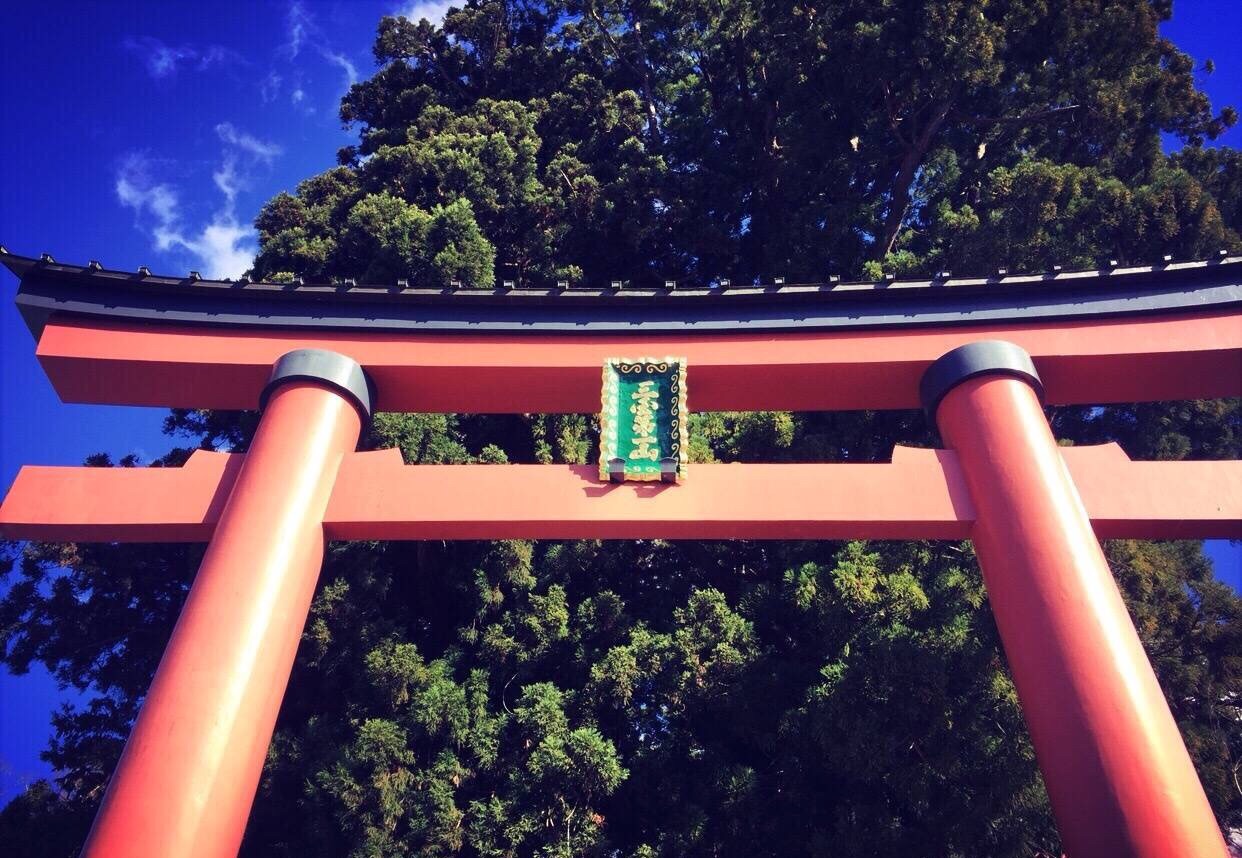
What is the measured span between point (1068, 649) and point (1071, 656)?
40 mm

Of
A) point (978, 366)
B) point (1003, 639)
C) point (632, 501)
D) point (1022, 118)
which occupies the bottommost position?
point (1003, 639)

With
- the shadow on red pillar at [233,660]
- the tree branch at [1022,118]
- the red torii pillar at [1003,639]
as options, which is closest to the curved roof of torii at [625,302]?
the red torii pillar at [1003,639]

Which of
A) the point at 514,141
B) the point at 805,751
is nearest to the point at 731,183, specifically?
the point at 514,141

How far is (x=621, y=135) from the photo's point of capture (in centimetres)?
1391

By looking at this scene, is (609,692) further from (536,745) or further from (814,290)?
(814,290)

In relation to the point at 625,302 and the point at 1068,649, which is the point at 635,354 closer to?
the point at 625,302

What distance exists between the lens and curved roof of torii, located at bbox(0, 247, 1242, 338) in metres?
5.82

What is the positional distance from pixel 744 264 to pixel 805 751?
7.97 metres

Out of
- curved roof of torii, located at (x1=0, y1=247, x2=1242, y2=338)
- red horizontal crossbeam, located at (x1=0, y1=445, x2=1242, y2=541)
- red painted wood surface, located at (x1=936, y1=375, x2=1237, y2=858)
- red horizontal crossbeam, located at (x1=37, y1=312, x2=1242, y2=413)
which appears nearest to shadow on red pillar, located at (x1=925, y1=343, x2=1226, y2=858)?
red painted wood surface, located at (x1=936, y1=375, x2=1237, y2=858)

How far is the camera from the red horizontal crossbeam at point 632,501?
17.1 ft

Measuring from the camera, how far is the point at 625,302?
6297 millimetres

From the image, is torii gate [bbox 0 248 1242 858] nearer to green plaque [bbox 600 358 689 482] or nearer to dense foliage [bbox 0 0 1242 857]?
green plaque [bbox 600 358 689 482]

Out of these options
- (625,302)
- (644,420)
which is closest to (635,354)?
(625,302)

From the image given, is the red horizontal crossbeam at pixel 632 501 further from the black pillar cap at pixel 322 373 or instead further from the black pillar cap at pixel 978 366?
the black pillar cap at pixel 322 373
